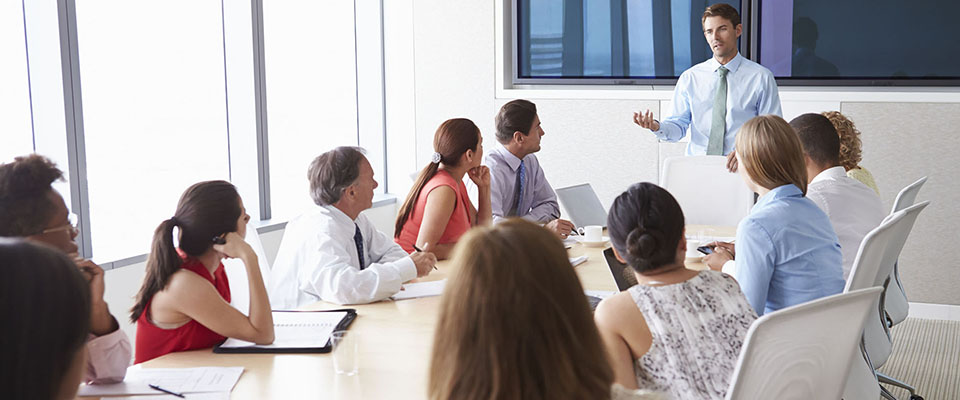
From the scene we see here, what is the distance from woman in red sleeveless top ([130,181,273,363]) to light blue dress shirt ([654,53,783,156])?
312cm

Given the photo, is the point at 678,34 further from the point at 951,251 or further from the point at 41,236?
the point at 41,236

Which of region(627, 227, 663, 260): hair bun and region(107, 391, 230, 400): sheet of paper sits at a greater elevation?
region(627, 227, 663, 260): hair bun

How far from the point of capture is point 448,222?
10.8ft

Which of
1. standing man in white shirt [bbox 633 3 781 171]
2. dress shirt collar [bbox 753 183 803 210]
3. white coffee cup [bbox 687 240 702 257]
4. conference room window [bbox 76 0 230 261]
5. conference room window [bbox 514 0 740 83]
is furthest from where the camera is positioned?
conference room window [bbox 514 0 740 83]

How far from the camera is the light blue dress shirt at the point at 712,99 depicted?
183 inches

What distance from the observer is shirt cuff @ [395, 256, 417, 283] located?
99.5 inches

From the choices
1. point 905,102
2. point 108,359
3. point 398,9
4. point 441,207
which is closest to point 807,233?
point 441,207

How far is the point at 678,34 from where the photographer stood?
5434 millimetres

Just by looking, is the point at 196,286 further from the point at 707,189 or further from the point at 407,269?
the point at 707,189

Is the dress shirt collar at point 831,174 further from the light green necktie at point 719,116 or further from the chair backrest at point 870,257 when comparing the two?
the light green necktie at point 719,116

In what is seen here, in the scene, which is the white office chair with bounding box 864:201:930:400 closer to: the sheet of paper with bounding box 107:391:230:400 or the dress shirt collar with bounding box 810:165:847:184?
the dress shirt collar with bounding box 810:165:847:184

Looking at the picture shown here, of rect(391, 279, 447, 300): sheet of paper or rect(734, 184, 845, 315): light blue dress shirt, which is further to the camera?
rect(391, 279, 447, 300): sheet of paper

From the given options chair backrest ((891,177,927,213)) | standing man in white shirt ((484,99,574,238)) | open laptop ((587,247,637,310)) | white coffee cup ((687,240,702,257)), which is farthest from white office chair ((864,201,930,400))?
standing man in white shirt ((484,99,574,238))

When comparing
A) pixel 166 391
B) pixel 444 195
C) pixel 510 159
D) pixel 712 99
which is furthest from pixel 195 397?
pixel 712 99
